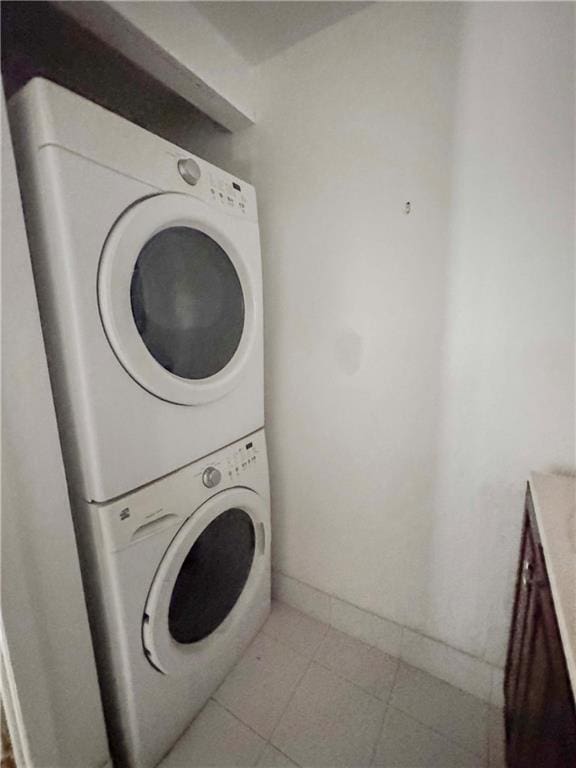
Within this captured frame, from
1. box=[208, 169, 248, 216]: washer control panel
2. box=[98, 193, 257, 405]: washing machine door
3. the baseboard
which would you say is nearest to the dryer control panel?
box=[98, 193, 257, 405]: washing machine door

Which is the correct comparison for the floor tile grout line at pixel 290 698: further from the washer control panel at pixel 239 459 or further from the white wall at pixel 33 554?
the washer control panel at pixel 239 459

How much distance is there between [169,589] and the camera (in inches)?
34.7

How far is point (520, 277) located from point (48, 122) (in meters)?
1.14

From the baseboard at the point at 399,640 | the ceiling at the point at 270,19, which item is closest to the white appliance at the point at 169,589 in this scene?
the baseboard at the point at 399,640

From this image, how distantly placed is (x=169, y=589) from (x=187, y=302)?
778mm

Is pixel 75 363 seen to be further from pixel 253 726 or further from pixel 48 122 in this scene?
pixel 253 726

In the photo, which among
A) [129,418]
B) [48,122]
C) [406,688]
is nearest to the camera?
[48,122]

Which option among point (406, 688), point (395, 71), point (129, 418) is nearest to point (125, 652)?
point (129, 418)

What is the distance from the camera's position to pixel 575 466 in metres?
0.91

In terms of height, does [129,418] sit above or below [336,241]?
below

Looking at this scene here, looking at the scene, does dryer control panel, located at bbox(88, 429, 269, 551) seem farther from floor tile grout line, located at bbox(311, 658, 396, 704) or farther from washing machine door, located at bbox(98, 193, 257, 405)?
floor tile grout line, located at bbox(311, 658, 396, 704)

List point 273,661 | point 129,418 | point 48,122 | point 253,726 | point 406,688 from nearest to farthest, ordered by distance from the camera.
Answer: point 48,122 → point 129,418 → point 253,726 → point 406,688 → point 273,661

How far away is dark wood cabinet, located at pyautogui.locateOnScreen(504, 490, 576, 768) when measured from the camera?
0.45 metres

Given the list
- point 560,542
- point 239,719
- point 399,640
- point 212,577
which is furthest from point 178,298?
point 399,640
